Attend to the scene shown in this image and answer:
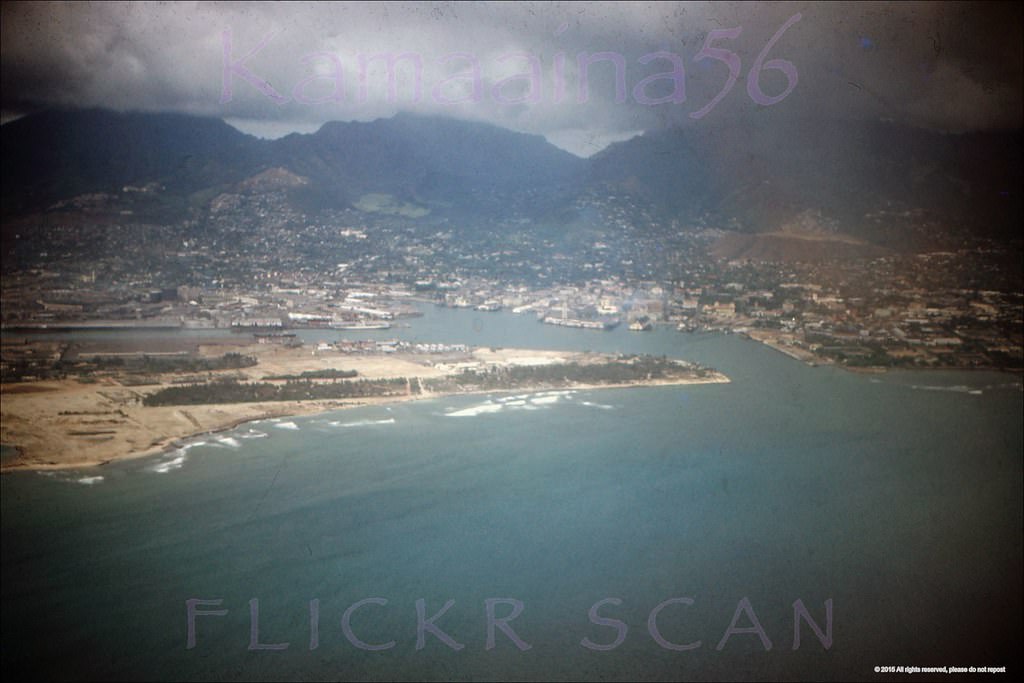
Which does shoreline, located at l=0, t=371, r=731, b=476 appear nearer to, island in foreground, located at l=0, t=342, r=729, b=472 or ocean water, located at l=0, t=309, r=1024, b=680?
island in foreground, located at l=0, t=342, r=729, b=472

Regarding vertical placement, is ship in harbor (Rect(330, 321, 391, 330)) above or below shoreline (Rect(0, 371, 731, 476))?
above

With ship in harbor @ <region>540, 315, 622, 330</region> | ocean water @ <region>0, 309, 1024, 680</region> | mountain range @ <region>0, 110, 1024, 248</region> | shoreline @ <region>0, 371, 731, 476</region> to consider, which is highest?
mountain range @ <region>0, 110, 1024, 248</region>

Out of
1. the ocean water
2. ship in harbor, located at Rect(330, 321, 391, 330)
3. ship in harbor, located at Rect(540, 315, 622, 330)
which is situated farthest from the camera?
ship in harbor, located at Rect(540, 315, 622, 330)

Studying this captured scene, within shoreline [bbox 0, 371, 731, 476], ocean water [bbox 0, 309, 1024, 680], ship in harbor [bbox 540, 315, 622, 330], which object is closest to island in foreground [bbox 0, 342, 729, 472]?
shoreline [bbox 0, 371, 731, 476]

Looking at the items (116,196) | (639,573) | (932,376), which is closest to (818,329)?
(932,376)

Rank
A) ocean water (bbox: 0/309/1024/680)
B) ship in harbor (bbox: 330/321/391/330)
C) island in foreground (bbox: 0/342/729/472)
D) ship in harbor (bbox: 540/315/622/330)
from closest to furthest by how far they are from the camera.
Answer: ocean water (bbox: 0/309/1024/680) < island in foreground (bbox: 0/342/729/472) < ship in harbor (bbox: 330/321/391/330) < ship in harbor (bbox: 540/315/622/330)

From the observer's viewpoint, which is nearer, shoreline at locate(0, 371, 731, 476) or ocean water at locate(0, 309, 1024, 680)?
ocean water at locate(0, 309, 1024, 680)

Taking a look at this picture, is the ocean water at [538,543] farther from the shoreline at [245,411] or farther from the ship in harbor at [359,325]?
the ship in harbor at [359,325]
